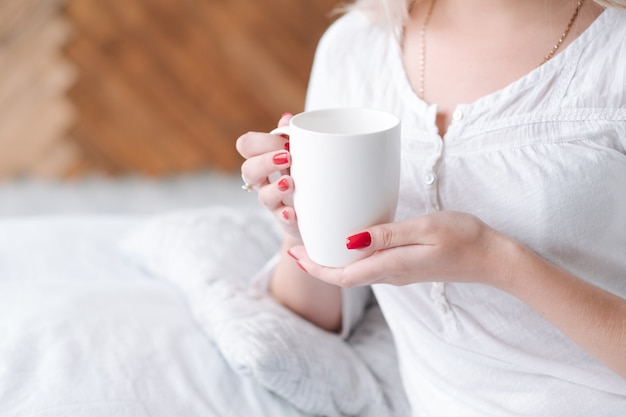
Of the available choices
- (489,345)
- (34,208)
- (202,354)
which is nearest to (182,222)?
(202,354)

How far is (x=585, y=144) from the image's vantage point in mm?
795

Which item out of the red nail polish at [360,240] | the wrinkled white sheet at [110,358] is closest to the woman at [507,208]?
the red nail polish at [360,240]

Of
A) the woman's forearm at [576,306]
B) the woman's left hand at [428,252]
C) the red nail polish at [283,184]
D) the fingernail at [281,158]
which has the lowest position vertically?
the woman's forearm at [576,306]

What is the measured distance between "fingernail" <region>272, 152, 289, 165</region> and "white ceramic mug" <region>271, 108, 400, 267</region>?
0.07ft

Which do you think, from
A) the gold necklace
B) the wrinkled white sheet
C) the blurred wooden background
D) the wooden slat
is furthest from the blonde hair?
the wooden slat

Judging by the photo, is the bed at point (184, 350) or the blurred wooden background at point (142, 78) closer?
the bed at point (184, 350)

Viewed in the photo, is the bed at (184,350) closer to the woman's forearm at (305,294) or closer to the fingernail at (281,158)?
the woman's forearm at (305,294)

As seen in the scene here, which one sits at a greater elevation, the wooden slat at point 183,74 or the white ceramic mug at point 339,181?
the white ceramic mug at point 339,181

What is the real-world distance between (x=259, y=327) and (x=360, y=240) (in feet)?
0.99

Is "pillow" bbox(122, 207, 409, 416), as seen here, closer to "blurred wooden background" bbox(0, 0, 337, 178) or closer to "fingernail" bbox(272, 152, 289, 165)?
"fingernail" bbox(272, 152, 289, 165)

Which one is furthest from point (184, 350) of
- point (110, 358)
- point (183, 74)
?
point (183, 74)

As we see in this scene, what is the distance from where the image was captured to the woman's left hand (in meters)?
0.66

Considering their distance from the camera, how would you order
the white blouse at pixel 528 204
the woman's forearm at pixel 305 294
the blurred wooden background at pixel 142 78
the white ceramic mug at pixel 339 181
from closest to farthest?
the white ceramic mug at pixel 339 181 → the white blouse at pixel 528 204 → the woman's forearm at pixel 305 294 → the blurred wooden background at pixel 142 78

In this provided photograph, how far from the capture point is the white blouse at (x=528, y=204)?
79 centimetres
